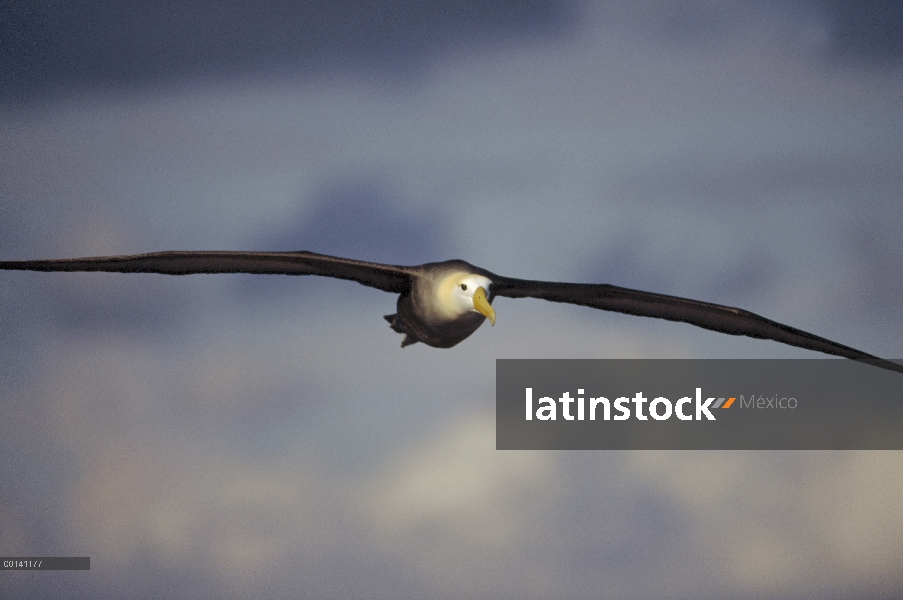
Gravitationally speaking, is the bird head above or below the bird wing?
below

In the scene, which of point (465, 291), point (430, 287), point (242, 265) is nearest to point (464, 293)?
point (465, 291)

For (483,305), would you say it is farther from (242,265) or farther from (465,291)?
(242,265)

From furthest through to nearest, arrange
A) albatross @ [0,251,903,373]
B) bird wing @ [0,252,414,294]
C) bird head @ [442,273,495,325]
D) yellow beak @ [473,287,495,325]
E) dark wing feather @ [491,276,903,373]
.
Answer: dark wing feather @ [491,276,903,373] < bird head @ [442,273,495,325] < yellow beak @ [473,287,495,325] < albatross @ [0,251,903,373] < bird wing @ [0,252,414,294]

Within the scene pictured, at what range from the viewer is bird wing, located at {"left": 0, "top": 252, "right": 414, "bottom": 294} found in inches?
621

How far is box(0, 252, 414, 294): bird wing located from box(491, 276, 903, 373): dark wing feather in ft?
5.85

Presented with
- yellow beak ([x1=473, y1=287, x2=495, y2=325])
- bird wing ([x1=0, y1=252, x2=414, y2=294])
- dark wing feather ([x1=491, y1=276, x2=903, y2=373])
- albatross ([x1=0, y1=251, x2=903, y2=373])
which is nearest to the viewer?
bird wing ([x1=0, y1=252, x2=414, y2=294])

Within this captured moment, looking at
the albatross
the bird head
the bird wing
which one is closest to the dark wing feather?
the albatross

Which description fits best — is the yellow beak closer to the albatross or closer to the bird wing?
the albatross

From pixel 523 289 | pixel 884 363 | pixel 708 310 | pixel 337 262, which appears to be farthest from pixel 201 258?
pixel 884 363

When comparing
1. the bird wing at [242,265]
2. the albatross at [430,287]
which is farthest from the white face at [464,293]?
the bird wing at [242,265]

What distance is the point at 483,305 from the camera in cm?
1625

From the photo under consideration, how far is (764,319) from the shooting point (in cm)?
1825

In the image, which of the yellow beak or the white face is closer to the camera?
the yellow beak

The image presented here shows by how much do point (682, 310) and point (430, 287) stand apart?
4355 mm
